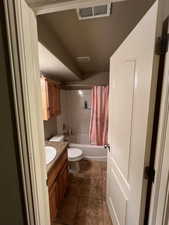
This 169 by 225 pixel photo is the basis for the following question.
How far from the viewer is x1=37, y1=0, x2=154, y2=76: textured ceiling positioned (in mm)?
907

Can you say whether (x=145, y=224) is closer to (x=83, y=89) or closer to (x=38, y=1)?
(x=38, y=1)

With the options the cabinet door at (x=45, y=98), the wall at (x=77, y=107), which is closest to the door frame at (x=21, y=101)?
the cabinet door at (x=45, y=98)

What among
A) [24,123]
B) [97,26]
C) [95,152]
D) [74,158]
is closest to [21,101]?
[24,123]

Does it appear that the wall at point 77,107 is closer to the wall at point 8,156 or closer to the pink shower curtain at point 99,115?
the pink shower curtain at point 99,115

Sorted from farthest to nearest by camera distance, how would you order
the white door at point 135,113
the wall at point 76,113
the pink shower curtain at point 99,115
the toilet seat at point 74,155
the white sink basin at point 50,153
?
the wall at point 76,113 < the pink shower curtain at point 99,115 < the toilet seat at point 74,155 < the white sink basin at point 50,153 < the white door at point 135,113

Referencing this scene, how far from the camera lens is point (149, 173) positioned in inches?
29.1

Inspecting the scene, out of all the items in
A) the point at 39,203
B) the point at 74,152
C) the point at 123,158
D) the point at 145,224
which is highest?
the point at 123,158

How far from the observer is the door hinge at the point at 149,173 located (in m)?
0.72

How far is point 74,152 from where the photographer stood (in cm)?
253

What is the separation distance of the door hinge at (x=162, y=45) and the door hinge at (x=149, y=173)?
2.18 ft

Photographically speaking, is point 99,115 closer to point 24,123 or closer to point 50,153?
point 50,153

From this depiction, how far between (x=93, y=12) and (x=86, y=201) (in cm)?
228

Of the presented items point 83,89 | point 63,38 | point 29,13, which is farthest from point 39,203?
point 83,89

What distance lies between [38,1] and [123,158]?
3.95ft
